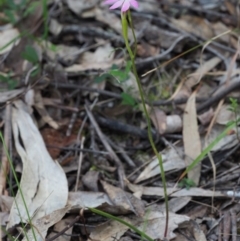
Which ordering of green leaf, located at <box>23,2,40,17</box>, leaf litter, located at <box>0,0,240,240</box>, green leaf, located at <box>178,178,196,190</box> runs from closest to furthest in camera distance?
leaf litter, located at <box>0,0,240,240</box> < green leaf, located at <box>178,178,196,190</box> < green leaf, located at <box>23,2,40,17</box>

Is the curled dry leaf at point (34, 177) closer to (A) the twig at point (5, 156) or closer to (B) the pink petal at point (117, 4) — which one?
(A) the twig at point (5, 156)

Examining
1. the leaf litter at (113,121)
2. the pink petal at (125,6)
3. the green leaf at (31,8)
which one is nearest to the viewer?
the pink petal at (125,6)

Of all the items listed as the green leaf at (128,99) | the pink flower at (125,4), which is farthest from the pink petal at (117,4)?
the green leaf at (128,99)

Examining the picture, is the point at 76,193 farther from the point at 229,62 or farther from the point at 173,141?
the point at 229,62

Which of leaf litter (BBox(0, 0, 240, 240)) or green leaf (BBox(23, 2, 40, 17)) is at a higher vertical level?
green leaf (BBox(23, 2, 40, 17))

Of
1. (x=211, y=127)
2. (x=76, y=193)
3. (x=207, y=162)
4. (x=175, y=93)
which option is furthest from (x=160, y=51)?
(x=76, y=193)

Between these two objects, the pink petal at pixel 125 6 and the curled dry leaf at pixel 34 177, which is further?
the curled dry leaf at pixel 34 177

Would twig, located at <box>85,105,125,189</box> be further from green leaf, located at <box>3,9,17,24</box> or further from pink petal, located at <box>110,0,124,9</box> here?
pink petal, located at <box>110,0,124,9</box>

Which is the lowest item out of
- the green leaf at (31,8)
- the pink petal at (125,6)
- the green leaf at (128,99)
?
the green leaf at (128,99)

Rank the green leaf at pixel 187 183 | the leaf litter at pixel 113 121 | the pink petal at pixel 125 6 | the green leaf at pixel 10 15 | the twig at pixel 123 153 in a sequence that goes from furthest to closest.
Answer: the green leaf at pixel 10 15, the twig at pixel 123 153, the green leaf at pixel 187 183, the leaf litter at pixel 113 121, the pink petal at pixel 125 6

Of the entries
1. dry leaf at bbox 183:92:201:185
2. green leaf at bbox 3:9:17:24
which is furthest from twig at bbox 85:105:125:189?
green leaf at bbox 3:9:17:24
